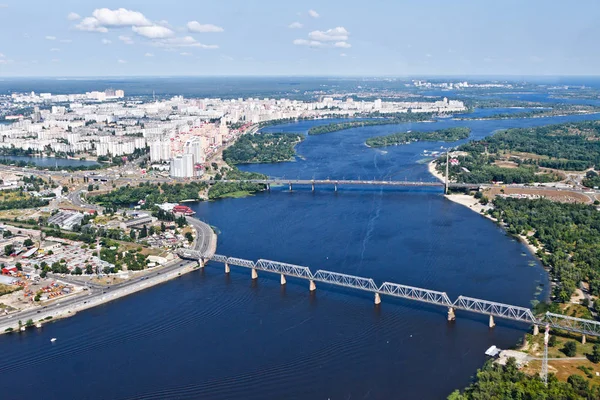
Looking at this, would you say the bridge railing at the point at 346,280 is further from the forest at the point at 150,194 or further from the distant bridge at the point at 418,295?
the forest at the point at 150,194

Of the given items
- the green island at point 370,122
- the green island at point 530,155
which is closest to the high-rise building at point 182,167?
the green island at point 530,155

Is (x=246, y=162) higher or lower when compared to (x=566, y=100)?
lower

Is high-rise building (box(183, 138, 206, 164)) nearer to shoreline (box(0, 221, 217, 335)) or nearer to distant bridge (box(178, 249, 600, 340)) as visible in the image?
distant bridge (box(178, 249, 600, 340))

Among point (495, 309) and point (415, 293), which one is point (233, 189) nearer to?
point (415, 293)

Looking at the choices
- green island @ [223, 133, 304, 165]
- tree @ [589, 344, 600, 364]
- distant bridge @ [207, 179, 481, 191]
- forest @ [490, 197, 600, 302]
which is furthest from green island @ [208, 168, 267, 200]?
tree @ [589, 344, 600, 364]

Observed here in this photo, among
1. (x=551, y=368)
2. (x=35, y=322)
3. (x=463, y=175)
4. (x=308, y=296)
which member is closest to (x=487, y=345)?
(x=551, y=368)

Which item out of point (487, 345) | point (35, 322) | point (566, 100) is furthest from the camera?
point (566, 100)

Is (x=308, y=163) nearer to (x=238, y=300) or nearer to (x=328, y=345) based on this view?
(x=238, y=300)
